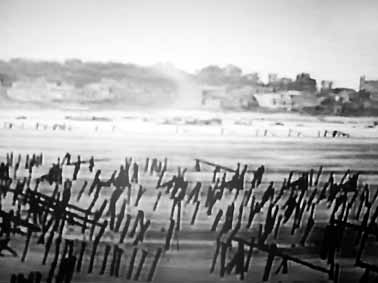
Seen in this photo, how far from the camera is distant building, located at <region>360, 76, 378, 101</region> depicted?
1851mm

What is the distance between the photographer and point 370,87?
6.09 feet

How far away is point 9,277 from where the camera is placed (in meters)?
1.69

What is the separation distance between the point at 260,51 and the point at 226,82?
17 centimetres

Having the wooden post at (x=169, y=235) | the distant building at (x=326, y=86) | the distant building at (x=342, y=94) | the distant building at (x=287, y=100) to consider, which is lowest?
the wooden post at (x=169, y=235)

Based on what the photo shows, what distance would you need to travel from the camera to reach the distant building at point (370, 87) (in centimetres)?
185

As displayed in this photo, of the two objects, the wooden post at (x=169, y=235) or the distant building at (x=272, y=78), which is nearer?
the wooden post at (x=169, y=235)

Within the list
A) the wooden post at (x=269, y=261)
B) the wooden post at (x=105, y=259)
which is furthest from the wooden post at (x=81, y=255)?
the wooden post at (x=269, y=261)

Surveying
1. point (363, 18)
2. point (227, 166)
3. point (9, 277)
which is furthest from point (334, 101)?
point (9, 277)

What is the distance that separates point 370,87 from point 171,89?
73 cm

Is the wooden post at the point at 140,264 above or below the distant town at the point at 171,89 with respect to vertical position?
below

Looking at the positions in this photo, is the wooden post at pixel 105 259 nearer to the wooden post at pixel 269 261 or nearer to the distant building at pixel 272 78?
the wooden post at pixel 269 261

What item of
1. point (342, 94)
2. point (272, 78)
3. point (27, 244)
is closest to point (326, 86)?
point (342, 94)

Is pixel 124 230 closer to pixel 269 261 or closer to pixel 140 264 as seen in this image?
pixel 140 264

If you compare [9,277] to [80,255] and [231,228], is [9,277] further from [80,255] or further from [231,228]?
[231,228]
